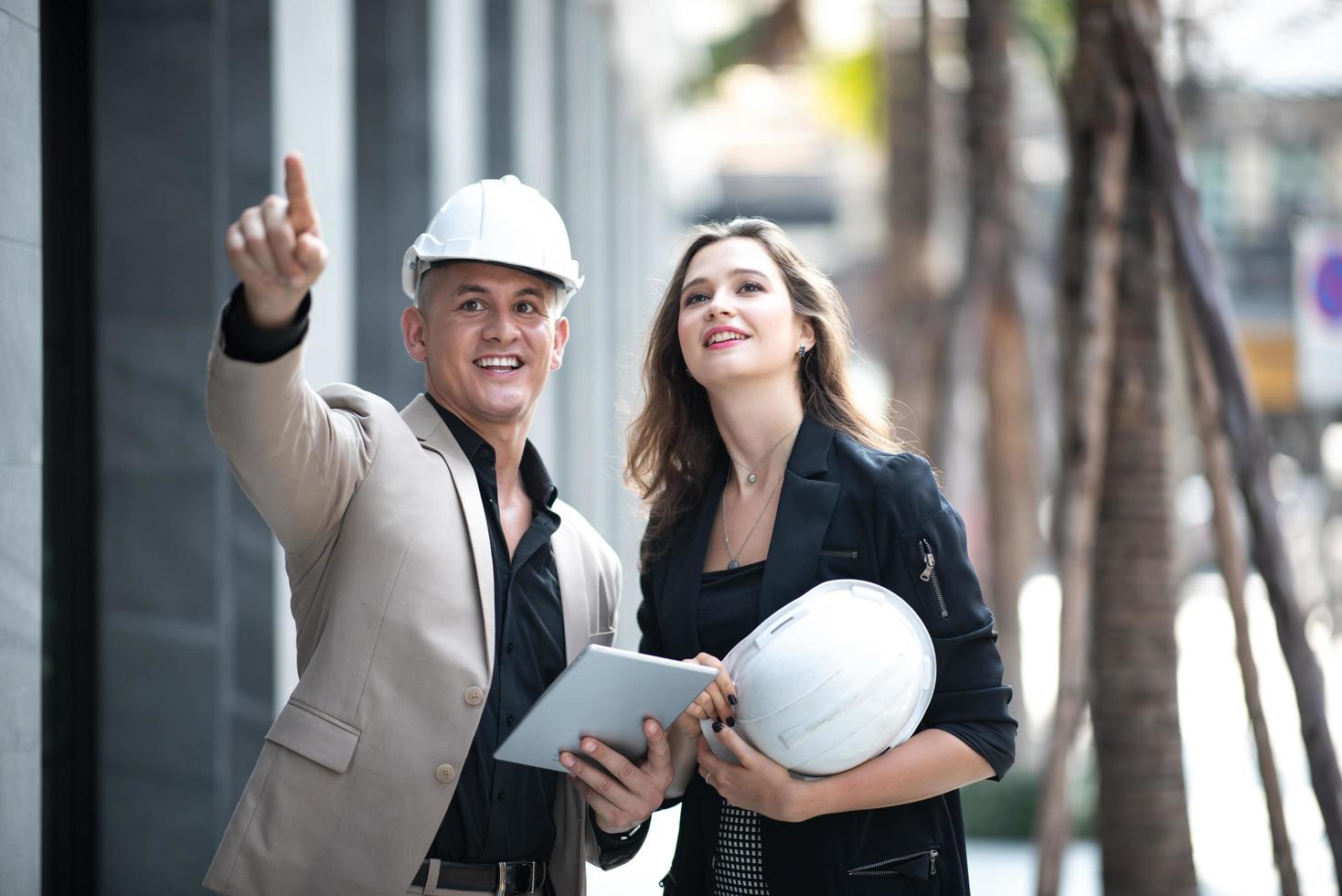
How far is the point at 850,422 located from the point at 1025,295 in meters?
6.45

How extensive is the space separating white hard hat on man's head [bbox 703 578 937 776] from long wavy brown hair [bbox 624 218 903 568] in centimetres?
57

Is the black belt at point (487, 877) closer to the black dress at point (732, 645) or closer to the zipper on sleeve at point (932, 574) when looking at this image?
the black dress at point (732, 645)

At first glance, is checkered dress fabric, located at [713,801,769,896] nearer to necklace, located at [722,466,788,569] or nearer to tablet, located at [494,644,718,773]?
tablet, located at [494,644,718,773]

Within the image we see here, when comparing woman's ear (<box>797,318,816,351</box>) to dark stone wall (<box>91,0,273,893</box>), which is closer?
woman's ear (<box>797,318,816,351</box>)

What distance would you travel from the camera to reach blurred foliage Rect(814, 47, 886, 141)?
14.9 meters

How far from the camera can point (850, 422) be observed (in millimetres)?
2879

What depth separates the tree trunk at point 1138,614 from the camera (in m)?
4.76


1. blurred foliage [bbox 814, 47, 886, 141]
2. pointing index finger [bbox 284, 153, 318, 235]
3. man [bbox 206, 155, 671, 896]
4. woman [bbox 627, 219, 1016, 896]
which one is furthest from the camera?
blurred foliage [bbox 814, 47, 886, 141]

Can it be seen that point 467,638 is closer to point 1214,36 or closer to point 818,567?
point 818,567

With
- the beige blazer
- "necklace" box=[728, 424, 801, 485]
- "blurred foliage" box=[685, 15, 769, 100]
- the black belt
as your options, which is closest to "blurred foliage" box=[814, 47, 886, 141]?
"blurred foliage" box=[685, 15, 769, 100]

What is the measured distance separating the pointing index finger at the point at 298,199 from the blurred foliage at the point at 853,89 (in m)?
12.6

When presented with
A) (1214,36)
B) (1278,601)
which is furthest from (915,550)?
(1214,36)

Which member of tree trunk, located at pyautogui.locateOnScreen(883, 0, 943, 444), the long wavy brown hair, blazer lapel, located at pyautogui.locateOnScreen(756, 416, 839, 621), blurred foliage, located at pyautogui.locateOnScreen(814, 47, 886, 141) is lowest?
blazer lapel, located at pyautogui.locateOnScreen(756, 416, 839, 621)

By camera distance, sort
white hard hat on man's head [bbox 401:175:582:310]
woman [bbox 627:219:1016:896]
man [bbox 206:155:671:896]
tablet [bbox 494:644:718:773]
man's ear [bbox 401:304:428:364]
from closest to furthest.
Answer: tablet [bbox 494:644:718:773]
man [bbox 206:155:671:896]
woman [bbox 627:219:1016:896]
white hard hat on man's head [bbox 401:175:582:310]
man's ear [bbox 401:304:428:364]
